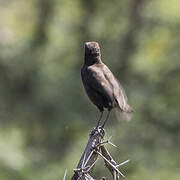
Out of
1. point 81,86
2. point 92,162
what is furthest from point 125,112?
point 81,86

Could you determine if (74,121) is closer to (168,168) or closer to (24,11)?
(168,168)

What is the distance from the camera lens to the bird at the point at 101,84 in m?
4.38

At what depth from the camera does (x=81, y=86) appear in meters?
13.0

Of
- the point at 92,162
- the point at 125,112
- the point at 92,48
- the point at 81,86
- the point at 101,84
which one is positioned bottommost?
the point at 92,162

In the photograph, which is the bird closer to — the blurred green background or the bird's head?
the bird's head

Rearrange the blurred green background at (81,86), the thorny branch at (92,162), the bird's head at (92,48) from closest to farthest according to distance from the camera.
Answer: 1. the thorny branch at (92,162)
2. the bird's head at (92,48)
3. the blurred green background at (81,86)

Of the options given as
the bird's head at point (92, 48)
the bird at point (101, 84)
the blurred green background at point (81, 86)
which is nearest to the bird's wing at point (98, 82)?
the bird at point (101, 84)

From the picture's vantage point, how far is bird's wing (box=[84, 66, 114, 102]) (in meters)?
4.39

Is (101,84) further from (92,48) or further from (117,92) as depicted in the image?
(92,48)

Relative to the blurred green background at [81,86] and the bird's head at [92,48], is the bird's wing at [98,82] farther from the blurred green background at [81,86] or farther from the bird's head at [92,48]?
the blurred green background at [81,86]

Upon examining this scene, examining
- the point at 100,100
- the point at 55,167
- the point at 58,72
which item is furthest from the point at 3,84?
the point at 100,100

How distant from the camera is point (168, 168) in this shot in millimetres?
13820

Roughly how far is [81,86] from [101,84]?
8520 mm

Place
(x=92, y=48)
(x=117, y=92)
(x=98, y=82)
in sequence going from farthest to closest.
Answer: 1. (x=92, y=48)
2. (x=98, y=82)
3. (x=117, y=92)
